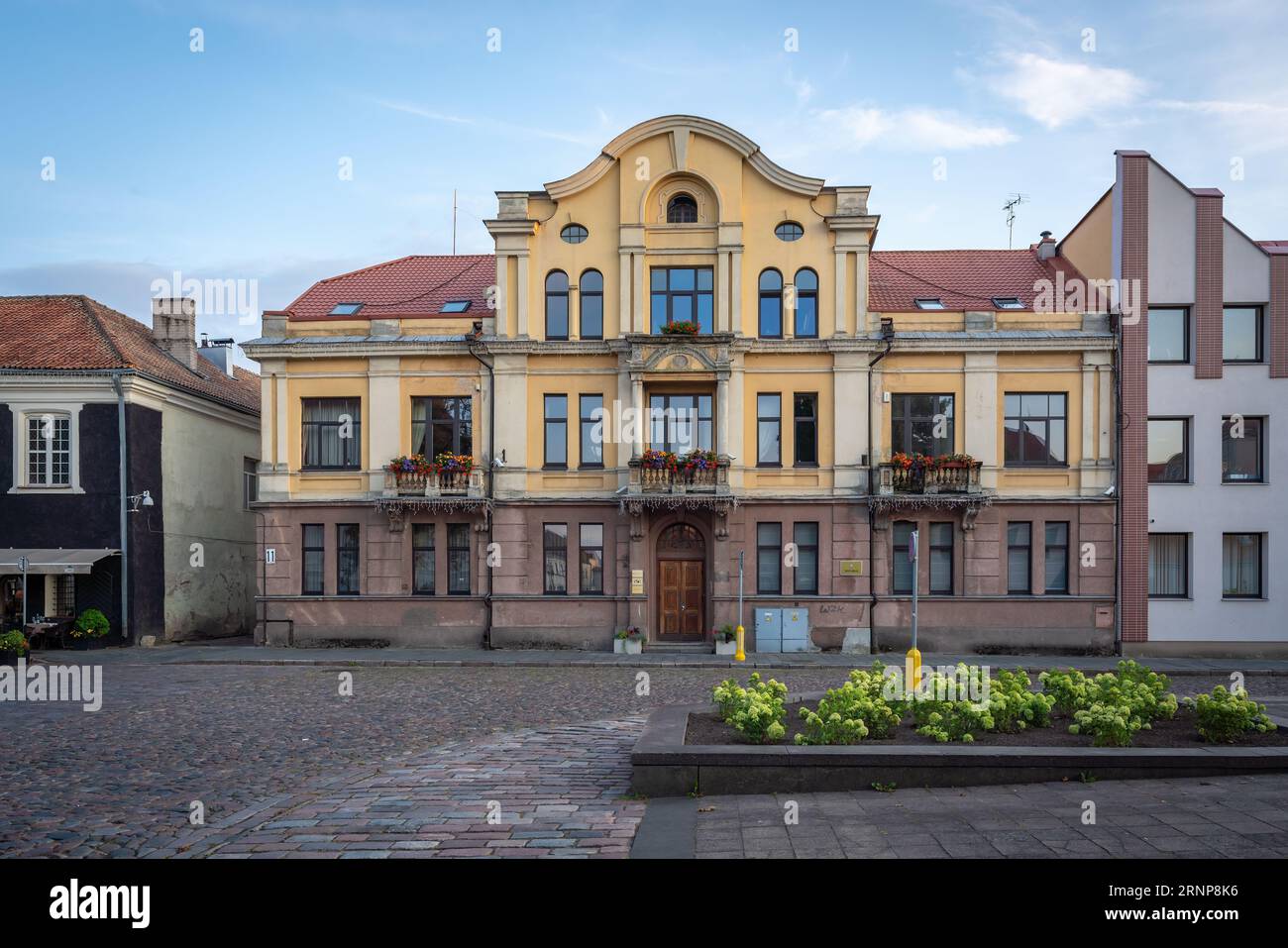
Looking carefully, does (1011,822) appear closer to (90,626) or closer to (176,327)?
(90,626)

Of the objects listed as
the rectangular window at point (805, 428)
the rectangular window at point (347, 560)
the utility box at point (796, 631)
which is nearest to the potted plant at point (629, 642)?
the utility box at point (796, 631)

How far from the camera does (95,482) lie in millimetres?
28188

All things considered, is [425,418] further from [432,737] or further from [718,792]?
[718,792]

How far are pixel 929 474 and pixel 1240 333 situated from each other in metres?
9.51

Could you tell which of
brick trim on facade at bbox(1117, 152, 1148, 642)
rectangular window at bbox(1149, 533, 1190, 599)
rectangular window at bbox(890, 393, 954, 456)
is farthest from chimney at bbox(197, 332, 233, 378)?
rectangular window at bbox(1149, 533, 1190, 599)

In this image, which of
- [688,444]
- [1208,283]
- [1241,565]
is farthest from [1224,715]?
[1208,283]

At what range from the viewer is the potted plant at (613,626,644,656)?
86.9 ft

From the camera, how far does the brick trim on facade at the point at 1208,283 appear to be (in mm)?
27094

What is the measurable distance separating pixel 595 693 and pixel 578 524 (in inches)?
393

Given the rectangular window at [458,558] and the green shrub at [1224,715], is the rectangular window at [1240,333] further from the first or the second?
the rectangular window at [458,558]

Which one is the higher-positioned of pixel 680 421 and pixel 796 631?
pixel 680 421

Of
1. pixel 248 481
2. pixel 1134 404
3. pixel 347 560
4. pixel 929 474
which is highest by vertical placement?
pixel 1134 404

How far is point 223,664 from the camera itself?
2458 cm

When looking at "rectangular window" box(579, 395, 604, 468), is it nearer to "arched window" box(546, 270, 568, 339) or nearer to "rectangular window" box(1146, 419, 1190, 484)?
"arched window" box(546, 270, 568, 339)
